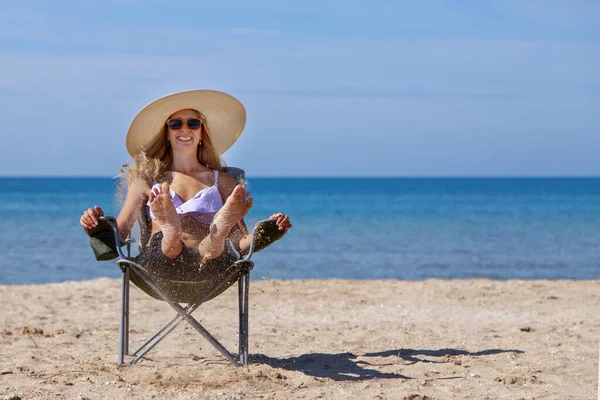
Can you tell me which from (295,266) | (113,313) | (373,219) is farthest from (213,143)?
(373,219)

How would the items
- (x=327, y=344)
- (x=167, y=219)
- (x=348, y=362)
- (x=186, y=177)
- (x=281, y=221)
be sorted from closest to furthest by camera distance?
1. (x=167, y=219)
2. (x=281, y=221)
3. (x=186, y=177)
4. (x=348, y=362)
5. (x=327, y=344)

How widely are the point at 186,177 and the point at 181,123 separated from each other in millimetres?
306

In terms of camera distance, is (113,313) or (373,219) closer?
(113,313)

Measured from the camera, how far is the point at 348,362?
4.77 m

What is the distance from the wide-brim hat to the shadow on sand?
1297 mm

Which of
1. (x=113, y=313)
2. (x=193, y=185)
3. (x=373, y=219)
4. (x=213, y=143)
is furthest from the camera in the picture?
(x=373, y=219)

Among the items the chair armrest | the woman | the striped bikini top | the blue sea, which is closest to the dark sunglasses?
the woman

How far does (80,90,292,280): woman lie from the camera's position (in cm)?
423

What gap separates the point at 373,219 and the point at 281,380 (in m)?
24.8

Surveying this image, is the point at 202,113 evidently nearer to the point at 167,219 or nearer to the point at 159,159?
the point at 159,159

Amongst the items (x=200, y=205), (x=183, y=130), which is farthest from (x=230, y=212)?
(x=183, y=130)

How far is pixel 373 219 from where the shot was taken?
28.8m

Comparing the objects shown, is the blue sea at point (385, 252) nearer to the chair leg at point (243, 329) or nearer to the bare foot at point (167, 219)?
the chair leg at point (243, 329)

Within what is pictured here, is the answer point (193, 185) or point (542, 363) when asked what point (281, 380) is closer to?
point (193, 185)
